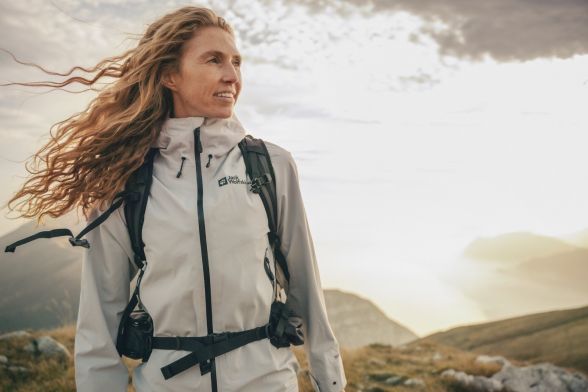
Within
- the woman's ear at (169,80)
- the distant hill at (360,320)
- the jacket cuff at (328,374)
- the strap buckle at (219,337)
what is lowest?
the distant hill at (360,320)

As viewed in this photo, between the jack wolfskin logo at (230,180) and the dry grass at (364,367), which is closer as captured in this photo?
the jack wolfskin logo at (230,180)

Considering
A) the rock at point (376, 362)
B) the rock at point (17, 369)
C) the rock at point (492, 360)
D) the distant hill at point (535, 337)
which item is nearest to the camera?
the rock at point (17, 369)

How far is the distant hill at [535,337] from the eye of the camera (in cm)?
1223

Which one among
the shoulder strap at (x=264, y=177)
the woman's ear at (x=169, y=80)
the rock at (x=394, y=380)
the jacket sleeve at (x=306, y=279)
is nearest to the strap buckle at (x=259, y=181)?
the shoulder strap at (x=264, y=177)

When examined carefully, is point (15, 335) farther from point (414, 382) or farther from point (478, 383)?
point (478, 383)

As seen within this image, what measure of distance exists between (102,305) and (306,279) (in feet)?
4.45

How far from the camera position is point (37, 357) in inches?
329

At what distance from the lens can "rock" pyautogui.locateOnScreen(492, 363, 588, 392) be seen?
9.23 metres

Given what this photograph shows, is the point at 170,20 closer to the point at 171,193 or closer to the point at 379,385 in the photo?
the point at 171,193

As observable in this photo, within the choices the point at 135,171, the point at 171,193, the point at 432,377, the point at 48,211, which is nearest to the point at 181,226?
the point at 171,193

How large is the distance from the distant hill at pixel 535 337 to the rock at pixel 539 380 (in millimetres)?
950

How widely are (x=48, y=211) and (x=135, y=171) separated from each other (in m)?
0.94

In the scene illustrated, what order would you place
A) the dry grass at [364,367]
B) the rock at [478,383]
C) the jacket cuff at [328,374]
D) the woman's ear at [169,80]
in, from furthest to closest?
the rock at [478,383]
the dry grass at [364,367]
the woman's ear at [169,80]
the jacket cuff at [328,374]

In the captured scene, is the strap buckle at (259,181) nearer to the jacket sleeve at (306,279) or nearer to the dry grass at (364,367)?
the jacket sleeve at (306,279)
